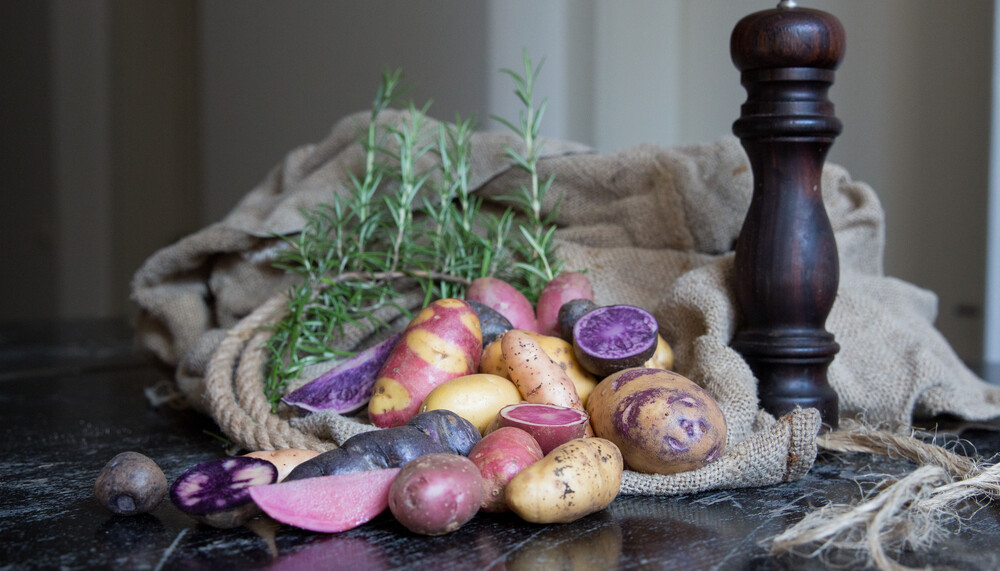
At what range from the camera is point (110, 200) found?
Answer: 5.39 m

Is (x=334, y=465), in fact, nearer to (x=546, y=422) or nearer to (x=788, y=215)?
(x=546, y=422)

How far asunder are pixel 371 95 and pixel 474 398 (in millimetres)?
2864

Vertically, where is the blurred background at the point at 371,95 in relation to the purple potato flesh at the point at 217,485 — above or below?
above

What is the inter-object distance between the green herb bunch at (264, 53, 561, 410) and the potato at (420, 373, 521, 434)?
33cm

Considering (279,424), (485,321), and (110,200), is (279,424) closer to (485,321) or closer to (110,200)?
(485,321)

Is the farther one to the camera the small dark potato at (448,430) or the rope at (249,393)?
the rope at (249,393)

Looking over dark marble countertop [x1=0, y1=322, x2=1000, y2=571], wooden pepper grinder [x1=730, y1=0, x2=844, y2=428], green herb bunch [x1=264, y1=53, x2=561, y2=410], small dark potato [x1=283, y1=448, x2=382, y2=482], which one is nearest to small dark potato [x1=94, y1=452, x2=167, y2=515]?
dark marble countertop [x1=0, y1=322, x2=1000, y2=571]

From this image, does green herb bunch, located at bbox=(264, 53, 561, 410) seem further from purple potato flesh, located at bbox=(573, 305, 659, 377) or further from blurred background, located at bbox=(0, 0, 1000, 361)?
blurred background, located at bbox=(0, 0, 1000, 361)

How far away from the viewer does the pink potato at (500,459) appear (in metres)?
0.71

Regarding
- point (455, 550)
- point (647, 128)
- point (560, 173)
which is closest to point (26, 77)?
point (647, 128)

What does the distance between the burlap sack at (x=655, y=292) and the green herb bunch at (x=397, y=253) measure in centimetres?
5

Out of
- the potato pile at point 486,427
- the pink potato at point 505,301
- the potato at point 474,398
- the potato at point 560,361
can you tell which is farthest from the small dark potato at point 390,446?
the pink potato at point 505,301

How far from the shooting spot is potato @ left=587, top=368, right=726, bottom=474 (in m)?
0.79

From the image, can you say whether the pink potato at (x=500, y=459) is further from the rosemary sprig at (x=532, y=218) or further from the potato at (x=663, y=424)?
the rosemary sprig at (x=532, y=218)
